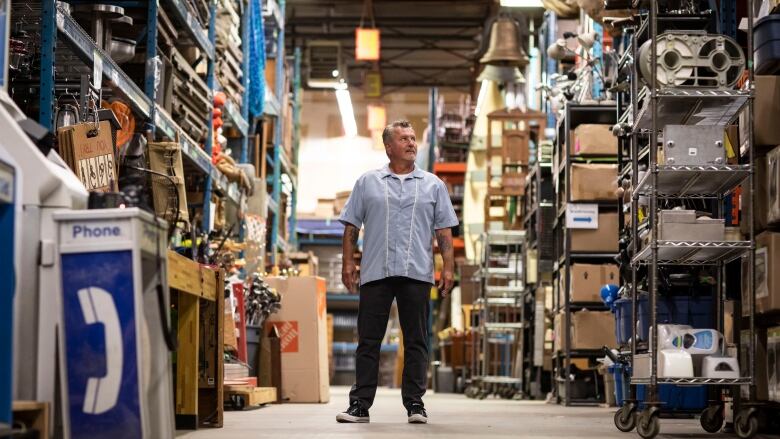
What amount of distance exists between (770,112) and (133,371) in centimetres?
357

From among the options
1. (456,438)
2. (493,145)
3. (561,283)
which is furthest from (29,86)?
(493,145)

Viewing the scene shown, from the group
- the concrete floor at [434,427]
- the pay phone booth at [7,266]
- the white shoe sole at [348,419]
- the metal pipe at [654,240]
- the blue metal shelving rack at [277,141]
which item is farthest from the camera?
the blue metal shelving rack at [277,141]

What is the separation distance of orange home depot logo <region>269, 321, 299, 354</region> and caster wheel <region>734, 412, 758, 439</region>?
5245mm

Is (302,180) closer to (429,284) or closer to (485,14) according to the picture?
(485,14)

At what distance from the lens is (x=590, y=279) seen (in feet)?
33.9

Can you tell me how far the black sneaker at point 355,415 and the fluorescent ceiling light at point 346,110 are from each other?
1707 cm

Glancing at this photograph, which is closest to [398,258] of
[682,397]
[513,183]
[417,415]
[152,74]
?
[417,415]

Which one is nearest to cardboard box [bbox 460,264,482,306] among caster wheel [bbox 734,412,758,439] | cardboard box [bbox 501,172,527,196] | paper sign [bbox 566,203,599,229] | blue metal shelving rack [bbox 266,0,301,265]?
cardboard box [bbox 501,172,527,196]

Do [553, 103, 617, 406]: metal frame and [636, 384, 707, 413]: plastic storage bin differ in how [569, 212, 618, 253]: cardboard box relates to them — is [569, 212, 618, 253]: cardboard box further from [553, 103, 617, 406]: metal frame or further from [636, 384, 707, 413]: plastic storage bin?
[636, 384, 707, 413]: plastic storage bin

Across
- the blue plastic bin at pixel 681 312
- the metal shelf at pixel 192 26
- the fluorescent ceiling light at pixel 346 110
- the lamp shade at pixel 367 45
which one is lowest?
the blue plastic bin at pixel 681 312

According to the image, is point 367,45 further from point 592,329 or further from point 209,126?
point 592,329

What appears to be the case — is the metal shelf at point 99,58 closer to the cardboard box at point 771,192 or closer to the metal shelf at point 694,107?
the metal shelf at point 694,107

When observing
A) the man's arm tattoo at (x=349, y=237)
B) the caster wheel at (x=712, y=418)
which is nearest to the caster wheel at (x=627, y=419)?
the caster wheel at (x=712, y=418)

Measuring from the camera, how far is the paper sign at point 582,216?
33.9 feet
